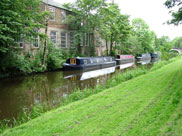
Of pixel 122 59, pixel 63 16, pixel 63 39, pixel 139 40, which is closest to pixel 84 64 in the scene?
pixel 63 39

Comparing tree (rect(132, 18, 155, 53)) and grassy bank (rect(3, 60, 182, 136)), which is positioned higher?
tree (rect(132, 18, 155, 53))

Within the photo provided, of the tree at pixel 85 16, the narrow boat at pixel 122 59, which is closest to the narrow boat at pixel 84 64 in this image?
the tree at pixel 85 16

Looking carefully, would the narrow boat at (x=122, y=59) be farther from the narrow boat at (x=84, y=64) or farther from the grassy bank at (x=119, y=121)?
the grassy bank at (x=119, y=121)

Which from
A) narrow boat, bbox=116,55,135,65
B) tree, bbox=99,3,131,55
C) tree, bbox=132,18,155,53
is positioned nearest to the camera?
tree, bbox=99,3,131,55

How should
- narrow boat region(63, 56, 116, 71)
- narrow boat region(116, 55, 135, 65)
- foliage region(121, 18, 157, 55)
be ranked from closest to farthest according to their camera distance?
narrow boat region(63, 56, 116, 71) → narrow boat region(116, 55, 135, 65) → foliage region(121, 18, 157, 55)

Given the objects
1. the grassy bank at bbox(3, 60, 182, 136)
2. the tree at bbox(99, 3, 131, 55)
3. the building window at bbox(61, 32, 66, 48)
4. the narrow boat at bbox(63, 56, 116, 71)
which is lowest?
the grassy bank at bbox(3, 60, 182, 136)

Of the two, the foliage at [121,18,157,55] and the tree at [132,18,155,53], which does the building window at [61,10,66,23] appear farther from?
the tree at [132,18,155,53]

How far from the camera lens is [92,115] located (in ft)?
11.8

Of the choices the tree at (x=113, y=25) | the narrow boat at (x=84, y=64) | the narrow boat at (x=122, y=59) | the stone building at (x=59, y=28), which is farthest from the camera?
the narrow boat at (x=122, y=59)

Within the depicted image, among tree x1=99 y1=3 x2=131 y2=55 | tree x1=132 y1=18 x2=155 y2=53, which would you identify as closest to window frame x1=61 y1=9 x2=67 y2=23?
tree x1=99 y1=3 x2=131 y2=55

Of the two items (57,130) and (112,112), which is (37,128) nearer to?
(57,130)

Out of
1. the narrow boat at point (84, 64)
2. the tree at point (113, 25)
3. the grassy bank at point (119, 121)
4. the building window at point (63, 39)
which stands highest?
the tree at point (113, 25)

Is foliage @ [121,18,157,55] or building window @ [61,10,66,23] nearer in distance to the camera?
building window @ [61,10,66,23]

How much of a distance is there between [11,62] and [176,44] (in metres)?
89.4
